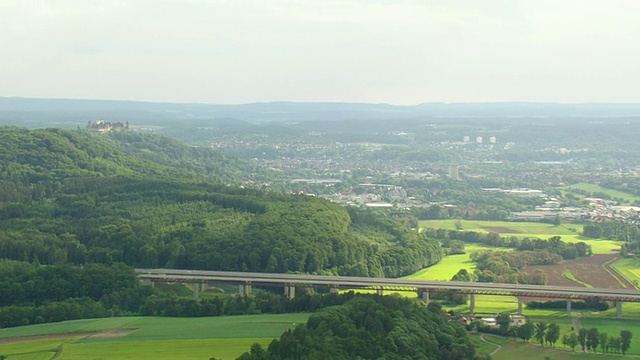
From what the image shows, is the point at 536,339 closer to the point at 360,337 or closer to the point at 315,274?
the point at 360,337

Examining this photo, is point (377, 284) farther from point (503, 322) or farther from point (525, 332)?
point (525, 332)

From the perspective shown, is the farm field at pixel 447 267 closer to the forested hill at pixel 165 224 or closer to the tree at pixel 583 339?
the forested hill at pixel 165 224

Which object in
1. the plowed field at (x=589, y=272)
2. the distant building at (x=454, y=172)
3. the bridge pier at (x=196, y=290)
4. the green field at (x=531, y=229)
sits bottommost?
the distant building at (x=454, y=172)

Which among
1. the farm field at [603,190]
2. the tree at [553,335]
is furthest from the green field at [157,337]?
the farm field at [603,190]

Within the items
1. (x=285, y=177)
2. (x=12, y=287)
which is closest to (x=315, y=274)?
(x=12, y=287)

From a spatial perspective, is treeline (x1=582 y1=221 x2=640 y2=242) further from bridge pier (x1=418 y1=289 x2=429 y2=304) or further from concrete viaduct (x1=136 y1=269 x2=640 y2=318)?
bridge pier (x1=418 y1=289 x2=429 y2=304)

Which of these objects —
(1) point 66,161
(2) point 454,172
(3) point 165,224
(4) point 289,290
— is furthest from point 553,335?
(2) point 454,172
